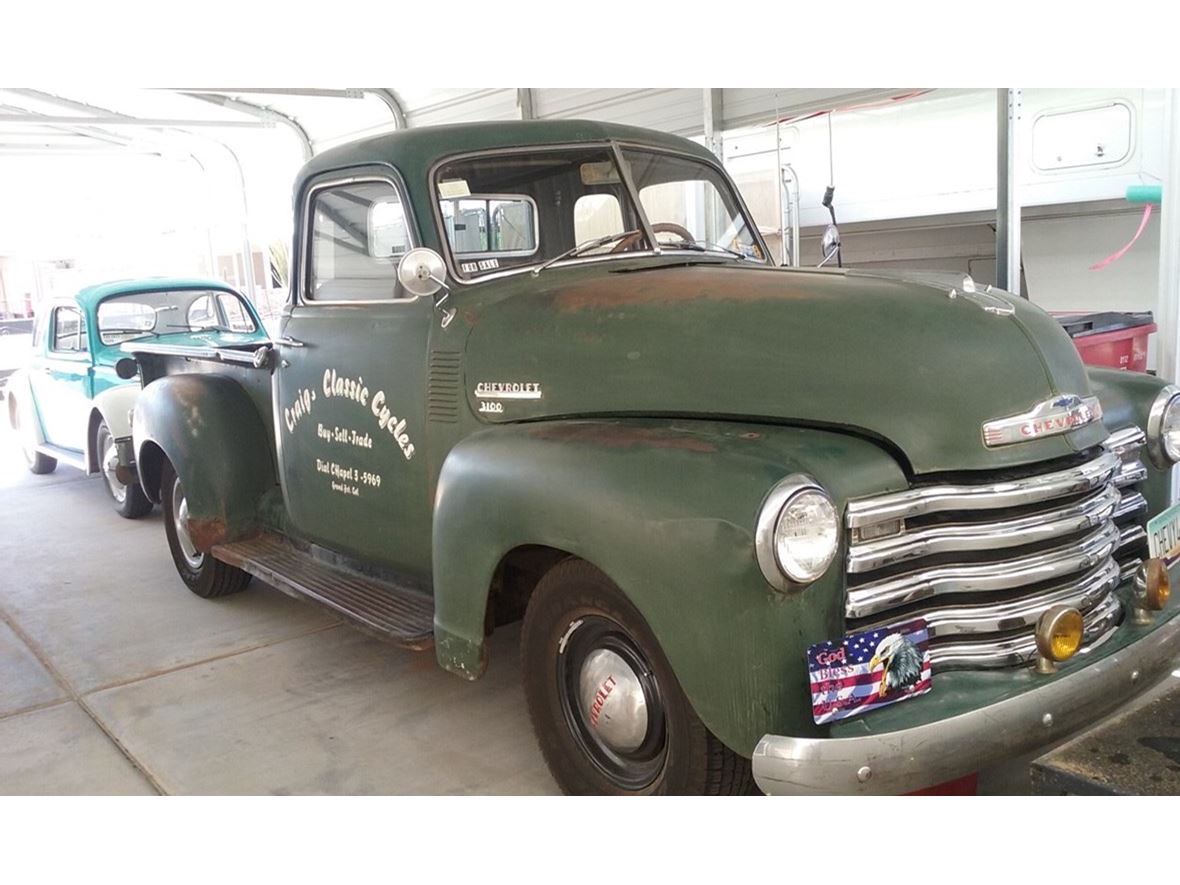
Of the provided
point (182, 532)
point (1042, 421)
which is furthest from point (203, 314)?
point (1042, 421)

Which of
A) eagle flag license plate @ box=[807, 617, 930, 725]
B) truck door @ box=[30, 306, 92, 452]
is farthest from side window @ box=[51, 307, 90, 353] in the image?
eagle flag license plate @ box=[807, 617, 930, 725]

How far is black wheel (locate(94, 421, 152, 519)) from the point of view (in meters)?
6.54

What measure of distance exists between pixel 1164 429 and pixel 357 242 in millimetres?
2751

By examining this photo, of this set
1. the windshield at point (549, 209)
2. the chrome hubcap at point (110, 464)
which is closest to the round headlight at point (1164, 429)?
the windshield at point (549, 209)

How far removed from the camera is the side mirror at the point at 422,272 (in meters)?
2.98

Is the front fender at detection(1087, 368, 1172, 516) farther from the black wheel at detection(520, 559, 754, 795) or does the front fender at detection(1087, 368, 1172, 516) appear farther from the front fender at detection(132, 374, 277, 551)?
the front fender at detection(132, 374, 277, 551)

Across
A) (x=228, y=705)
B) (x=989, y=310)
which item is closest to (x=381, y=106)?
(x=228, y=705)

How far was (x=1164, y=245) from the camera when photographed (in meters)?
4.82

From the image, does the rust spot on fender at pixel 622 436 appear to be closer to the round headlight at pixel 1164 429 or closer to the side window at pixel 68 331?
the round headlight at pixel 1164 429

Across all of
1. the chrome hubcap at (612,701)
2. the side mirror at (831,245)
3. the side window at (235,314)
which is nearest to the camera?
the chrome hubcap at (612,701)

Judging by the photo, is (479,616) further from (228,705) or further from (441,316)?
(228,705)

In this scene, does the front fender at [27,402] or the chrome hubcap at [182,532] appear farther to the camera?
the front fender at [27,402]
